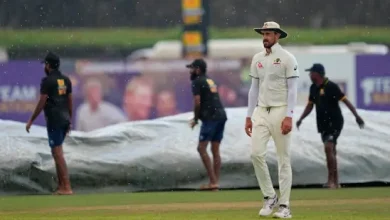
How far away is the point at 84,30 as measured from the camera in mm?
43531

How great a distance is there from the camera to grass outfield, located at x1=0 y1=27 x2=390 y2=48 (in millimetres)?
42969

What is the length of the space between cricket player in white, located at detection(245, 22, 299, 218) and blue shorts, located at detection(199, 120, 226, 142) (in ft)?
15.7

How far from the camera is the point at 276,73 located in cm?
1345

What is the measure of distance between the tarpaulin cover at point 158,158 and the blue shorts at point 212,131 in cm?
57

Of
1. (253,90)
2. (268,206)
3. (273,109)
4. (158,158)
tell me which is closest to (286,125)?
(273,109)

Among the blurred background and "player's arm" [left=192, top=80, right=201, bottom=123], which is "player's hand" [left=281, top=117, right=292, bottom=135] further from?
the blurred background

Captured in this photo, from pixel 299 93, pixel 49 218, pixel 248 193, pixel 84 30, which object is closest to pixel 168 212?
pixel 49 218

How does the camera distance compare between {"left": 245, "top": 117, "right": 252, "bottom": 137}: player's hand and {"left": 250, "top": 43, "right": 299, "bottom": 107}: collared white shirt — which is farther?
{"left": 245, "top": 117, "right": 252, "bottom": 137}: player's hand

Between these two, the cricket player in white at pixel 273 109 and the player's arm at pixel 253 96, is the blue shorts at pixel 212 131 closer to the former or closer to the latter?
the player's arm at pixel 253 96

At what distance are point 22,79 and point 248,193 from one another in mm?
10318

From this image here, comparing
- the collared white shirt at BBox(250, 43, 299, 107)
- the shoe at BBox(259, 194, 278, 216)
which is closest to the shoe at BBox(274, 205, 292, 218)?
the shoe at BBox(259, 194, 278, 216)

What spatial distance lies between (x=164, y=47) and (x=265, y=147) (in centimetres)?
2416

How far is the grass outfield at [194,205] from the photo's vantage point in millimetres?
13688

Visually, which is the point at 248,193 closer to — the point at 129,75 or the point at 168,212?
the point at 168,212
